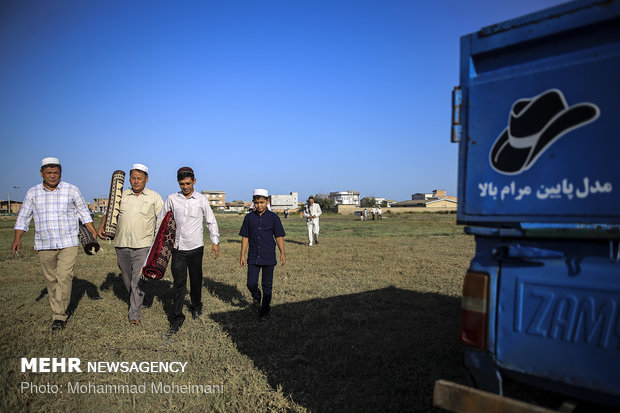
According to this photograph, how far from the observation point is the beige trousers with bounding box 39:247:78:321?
17.2ft

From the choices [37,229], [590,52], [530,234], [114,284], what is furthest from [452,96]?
[114,284]

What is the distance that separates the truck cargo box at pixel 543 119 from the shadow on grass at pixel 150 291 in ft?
17.7

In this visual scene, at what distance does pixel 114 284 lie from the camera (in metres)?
8.23

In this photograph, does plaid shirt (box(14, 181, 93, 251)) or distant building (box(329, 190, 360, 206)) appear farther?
distant building (box(329, 190, 360, 206))

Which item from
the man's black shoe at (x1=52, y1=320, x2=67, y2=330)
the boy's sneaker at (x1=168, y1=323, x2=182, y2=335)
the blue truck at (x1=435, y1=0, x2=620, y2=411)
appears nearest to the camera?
the blue truck at (x1=435, y1=0, x2=620, y2=411)

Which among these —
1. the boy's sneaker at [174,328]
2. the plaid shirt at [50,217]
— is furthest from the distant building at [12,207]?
the boy's sneaker at [174,328]

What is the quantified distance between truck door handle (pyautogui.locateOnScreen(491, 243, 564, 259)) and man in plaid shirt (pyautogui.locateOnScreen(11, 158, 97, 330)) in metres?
5.54

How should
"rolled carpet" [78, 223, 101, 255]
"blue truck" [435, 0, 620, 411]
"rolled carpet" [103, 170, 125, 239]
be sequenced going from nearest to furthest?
"blue truck" [435, 0, 620, 411], "rolled carpet" [103, 170, 125, 239], "rolled carpet" [78, 223, 101, 255]

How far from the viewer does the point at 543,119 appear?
200cm

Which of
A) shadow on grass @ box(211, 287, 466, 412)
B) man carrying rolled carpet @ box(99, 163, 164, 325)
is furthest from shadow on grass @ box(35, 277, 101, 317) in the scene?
shadow on grass @ box(211, 287, 466, 412)

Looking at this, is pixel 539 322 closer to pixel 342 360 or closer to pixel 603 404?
pixel 603 404

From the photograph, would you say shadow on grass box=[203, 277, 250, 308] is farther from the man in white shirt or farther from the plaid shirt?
the plaid shirt

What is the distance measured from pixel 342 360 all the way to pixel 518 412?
2.63 meters

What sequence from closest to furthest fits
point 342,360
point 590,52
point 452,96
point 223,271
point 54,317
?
1. point 590,52
2. point 452,96
3. point 342,360
4. point 54,317
5. point 223,271
